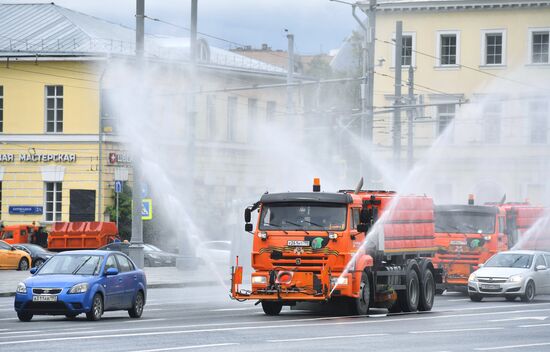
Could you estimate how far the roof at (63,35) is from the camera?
65.2m

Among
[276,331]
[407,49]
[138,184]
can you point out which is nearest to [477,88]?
[407,49]

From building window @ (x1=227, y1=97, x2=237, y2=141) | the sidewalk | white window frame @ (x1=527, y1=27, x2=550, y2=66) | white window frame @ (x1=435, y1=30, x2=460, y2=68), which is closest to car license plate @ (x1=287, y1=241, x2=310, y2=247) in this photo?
the sidewalk

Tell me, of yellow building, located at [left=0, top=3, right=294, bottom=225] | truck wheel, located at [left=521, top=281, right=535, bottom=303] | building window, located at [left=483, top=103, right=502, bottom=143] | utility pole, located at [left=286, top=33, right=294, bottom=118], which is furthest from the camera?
building window, located at [left=483, top=103, right=502, bottom=143]

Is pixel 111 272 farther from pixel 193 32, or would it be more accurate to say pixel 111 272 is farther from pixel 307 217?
pixel 193 32

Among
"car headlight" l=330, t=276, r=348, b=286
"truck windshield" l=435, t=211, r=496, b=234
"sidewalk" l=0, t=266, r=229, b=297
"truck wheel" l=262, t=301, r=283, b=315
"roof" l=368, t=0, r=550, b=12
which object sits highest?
"roof" l=368, t=0, r=550, b=12

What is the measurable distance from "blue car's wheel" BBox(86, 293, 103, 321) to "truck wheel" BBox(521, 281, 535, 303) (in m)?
14.7

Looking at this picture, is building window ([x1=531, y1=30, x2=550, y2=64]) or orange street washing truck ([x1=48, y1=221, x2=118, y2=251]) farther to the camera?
building window ([x1=531, y1=30, x2=550, y2=64])

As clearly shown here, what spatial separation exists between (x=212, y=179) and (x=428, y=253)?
22726 mm

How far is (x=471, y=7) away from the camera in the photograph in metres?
77.6

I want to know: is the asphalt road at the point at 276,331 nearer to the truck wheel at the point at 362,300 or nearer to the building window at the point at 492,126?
the truck wheel at the point at 362,300

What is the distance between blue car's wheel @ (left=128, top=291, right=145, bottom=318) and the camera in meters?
27.8

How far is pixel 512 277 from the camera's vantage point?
121 ft

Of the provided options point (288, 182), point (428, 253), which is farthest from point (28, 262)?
point (428, 253)

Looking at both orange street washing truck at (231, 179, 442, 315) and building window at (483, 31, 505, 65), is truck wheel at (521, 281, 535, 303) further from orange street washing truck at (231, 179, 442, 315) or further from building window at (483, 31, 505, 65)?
building window at (483, 31, 505, 65)
